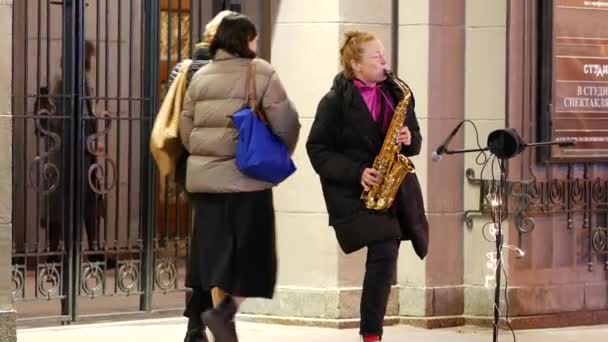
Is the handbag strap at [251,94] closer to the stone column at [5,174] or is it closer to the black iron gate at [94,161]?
the stone column at [5,174]

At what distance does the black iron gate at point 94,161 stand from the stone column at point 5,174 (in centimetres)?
80

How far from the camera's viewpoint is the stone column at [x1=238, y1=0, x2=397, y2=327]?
1011 centimetres

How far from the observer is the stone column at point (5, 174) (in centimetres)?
904

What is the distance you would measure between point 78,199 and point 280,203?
4.65 feet

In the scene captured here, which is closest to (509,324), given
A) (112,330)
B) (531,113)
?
(531,113)

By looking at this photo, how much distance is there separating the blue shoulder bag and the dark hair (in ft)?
0.57

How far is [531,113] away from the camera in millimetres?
10344

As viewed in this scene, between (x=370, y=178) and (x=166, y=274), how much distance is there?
298cm

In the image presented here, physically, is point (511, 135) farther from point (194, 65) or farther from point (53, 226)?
point (53, 226)

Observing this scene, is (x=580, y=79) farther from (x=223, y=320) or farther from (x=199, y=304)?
(x=223, y=320)

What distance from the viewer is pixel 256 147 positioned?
7781mm

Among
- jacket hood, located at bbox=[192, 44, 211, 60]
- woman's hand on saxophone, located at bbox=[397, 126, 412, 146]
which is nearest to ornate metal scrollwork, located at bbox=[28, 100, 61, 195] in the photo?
jacket hood, located at bbox=[192, 44, 211, 60]

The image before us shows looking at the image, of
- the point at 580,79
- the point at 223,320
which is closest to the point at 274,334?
the point at 223,320

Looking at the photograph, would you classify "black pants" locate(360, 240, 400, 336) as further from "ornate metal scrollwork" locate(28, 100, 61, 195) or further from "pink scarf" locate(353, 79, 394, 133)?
"ornate metal scrollwork" locate(28, 100, 61, 195)
